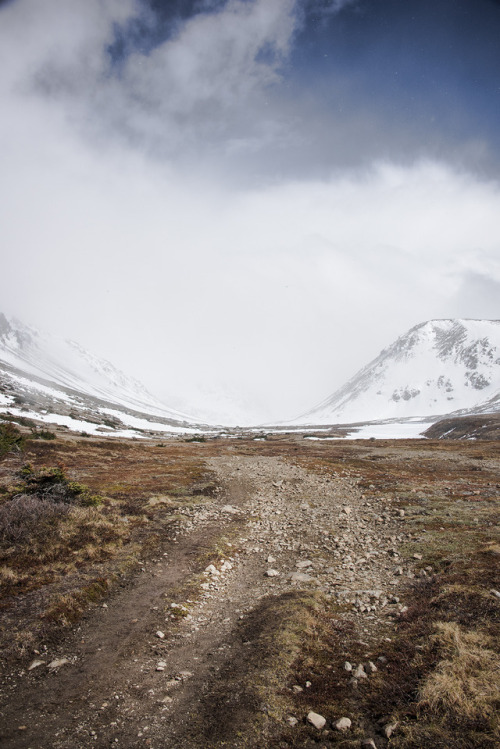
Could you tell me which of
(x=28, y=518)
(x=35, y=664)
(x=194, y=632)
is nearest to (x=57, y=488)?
(x=28, y=518)

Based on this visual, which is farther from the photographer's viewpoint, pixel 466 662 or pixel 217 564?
pixel 217 564

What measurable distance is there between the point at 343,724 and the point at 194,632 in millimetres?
4472

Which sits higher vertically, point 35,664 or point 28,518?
point 28,518

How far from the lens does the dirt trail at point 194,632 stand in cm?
590

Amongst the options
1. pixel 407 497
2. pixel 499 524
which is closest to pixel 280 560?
pixel 499 524

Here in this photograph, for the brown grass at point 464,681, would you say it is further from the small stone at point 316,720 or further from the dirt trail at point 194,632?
the dirt trail at point 194,632

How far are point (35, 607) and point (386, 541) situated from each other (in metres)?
12.8

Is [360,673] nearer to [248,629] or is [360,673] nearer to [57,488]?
[248,629]

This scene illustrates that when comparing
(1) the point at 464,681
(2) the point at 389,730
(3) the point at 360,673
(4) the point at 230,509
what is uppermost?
(1) the point at 464,681

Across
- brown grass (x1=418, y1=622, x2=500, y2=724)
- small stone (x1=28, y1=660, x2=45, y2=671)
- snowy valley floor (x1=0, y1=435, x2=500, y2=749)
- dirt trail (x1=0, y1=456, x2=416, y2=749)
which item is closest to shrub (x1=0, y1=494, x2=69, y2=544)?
snowy valley floor (x1=0, y1=435, x2=500, y2=749)

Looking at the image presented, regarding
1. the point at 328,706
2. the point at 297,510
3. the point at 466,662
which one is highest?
the point at 466,662

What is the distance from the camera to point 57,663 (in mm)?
7473

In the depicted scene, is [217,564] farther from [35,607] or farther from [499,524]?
[499,524]

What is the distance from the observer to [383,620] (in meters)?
8.76
